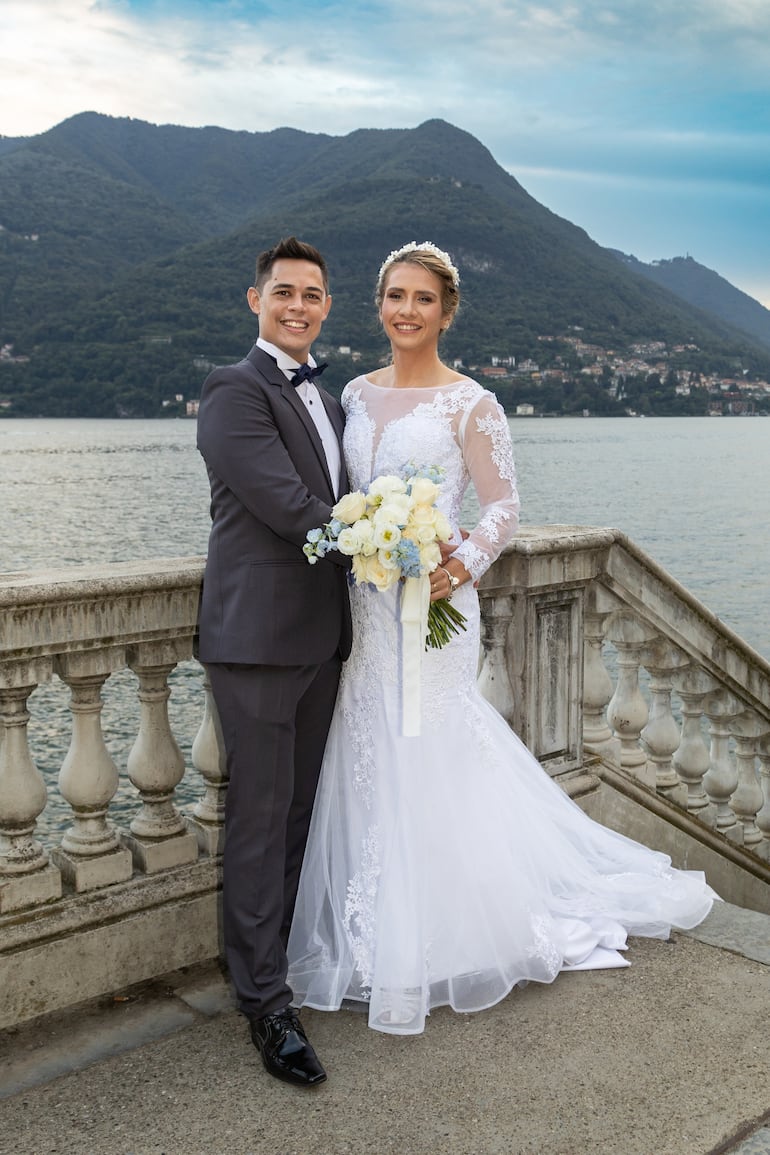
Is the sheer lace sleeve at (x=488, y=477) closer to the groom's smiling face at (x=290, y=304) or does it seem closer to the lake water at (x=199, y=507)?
the groom's smiling face at (x=290, y=304)

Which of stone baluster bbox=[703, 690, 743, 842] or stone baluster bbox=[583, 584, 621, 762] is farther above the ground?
stone baluster bbox=[583, 584, 621, 762]

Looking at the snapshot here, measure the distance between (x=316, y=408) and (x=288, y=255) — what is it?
0.45 metres

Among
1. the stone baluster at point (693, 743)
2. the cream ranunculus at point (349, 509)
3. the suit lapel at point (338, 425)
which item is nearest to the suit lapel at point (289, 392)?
the suit lapel at point (338, 425)

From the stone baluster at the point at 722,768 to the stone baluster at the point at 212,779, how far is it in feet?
8.42

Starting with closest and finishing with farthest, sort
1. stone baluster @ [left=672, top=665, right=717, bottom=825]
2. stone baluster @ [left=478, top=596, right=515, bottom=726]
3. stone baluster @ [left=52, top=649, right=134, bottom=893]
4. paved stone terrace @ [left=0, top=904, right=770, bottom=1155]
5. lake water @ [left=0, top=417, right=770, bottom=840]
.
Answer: paved stone terrace @ [left=0, top=904, right=770, bottom=1155], stone baluster @ [left=52, top=649, right=134, bottom=893], stone baluster @ [left=478, top=596, right=515, bottom=726], stone baluster @ [left=672, top=665, right=717, bottom=825], lake water @ [left=0, top=417, right=770, bottom=840]

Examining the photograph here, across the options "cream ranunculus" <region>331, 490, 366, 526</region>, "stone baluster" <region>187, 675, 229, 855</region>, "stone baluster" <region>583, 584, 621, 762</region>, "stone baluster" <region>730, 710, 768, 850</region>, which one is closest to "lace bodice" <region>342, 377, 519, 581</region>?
"cream ranunculus" <region>331, 490, 366, 526</region>

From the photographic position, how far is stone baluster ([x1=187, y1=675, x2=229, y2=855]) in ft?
11.3

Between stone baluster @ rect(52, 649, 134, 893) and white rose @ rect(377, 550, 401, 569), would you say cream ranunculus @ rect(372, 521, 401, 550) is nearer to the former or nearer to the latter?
white rose @ rect(377, 550, 401, 569)

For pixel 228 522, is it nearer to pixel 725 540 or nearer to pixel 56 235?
pixel 725 540

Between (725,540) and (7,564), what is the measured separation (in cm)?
2618

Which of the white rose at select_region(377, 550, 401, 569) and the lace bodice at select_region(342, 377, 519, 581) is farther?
the lace bodice at select_region(342, 377, 519, 581)

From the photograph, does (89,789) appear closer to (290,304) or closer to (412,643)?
(412,643)

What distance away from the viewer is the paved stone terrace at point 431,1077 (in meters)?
2.49

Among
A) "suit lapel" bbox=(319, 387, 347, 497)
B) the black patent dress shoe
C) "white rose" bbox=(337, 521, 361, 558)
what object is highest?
"suit lapel" bbox=(319, 387, 347, 497)
